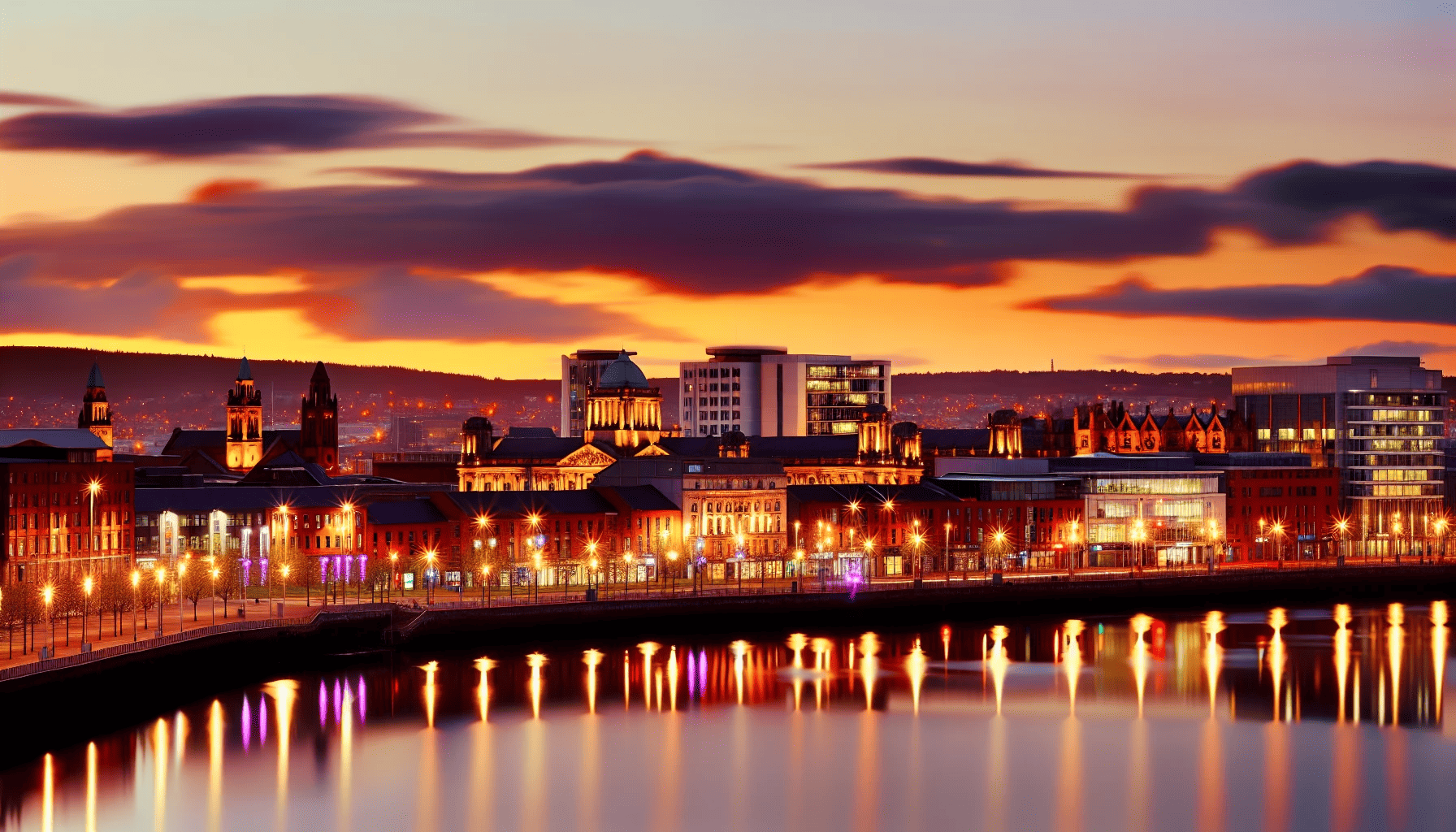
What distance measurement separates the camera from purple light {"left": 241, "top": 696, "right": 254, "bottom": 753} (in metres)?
96.5

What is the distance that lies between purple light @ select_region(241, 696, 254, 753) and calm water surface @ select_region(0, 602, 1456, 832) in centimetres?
19

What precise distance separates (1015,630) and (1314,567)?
39724 millimetres

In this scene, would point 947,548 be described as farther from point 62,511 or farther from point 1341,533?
point 62,511

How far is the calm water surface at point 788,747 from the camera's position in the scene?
8556 cm

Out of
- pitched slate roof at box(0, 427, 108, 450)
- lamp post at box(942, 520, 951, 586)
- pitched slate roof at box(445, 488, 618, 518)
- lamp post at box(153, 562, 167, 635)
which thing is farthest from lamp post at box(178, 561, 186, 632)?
lamp post at box(942, 520, 951, 586)

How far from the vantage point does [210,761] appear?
92312 millimetres

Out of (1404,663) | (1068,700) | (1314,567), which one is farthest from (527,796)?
(1314,567)

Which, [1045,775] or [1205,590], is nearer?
[1045,775]

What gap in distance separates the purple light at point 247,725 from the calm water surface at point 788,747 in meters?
0.19

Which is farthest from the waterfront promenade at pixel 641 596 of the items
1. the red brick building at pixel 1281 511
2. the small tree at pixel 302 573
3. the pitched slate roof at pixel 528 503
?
the pitched slate roof at pixel 528 503

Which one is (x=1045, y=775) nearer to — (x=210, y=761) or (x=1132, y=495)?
(x=210, y=761)

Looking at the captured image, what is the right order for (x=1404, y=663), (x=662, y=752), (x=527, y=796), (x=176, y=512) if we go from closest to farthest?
1. (x=527, y=796)
2. (x=662, y=752)
3. (x=1404, y=663)
4. (x=176, y=512)

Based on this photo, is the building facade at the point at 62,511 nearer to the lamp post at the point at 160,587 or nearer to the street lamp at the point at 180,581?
the lamp post at the point at 160,587

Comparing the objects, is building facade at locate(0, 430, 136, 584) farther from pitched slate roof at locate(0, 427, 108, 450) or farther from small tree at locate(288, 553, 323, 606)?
small tree at locate(288, 553, 323, 606)
